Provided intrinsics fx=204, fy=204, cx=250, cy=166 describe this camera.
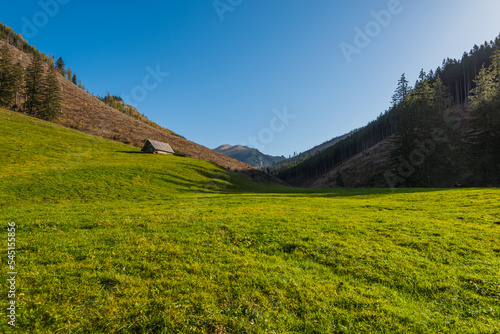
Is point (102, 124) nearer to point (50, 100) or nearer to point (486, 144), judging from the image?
point (50, 100)

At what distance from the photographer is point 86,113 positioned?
101688mm

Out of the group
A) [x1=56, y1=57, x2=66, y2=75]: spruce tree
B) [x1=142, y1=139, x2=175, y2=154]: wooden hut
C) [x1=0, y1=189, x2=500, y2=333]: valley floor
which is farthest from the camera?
[x1=56, y1=57, x2=66, y2=75]: spruce tree

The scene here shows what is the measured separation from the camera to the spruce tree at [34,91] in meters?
74.7

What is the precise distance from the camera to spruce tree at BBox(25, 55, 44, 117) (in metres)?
74.7

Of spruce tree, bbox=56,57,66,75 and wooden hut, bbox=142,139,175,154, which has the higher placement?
spruce tree, bbox=56,57,66,75

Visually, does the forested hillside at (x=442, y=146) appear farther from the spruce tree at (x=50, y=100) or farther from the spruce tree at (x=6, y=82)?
the spruce tree at (x=6, y=82)

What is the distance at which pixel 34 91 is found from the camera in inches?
2975

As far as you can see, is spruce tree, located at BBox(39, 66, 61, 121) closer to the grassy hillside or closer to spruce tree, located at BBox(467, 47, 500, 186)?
the grassy hillside

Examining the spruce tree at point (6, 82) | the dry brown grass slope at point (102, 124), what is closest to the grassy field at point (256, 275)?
the spruce tree at point (6, 82)

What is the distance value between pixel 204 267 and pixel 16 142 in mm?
63452

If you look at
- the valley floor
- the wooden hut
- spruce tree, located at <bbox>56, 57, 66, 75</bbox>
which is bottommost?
the valley floor

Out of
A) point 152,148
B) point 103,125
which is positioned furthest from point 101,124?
point 152,148

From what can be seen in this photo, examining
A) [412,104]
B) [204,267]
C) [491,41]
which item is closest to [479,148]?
[412,104]

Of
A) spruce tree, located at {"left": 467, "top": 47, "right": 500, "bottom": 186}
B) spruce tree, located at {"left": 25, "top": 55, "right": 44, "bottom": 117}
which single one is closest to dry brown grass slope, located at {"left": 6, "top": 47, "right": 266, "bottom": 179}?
spruce tree, located at {"left": 25, "top": 55, "right": 44, "bottom": 117}
